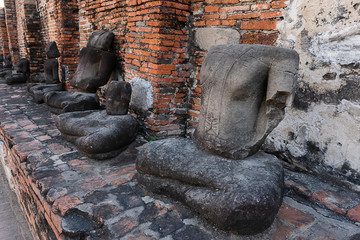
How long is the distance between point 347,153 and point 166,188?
1.54 m

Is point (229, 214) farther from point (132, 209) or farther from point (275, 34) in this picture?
point (275, 34)

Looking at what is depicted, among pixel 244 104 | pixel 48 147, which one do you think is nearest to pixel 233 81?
pixel 244 104

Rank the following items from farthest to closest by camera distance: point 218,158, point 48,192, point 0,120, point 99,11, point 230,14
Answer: point 99,11
point 0,120
point 230,14
point 48,192
point 218,158

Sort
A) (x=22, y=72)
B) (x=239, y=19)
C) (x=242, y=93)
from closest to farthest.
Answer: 1. (x=242, y=93)
2. (x=239, y=19)
3. (x=22, y=72)

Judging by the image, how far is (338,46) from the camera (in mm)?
2191

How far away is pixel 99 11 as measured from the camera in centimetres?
471

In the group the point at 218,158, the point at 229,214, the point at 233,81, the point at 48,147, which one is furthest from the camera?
the point at 48,147

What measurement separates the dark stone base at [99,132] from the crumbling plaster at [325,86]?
175cm

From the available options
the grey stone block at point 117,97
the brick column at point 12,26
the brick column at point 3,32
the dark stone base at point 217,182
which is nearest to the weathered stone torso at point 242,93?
the dark stone base at point 217,182

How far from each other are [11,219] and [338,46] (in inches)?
163

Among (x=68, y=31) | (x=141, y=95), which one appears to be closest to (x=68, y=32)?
(x=68, y=31)

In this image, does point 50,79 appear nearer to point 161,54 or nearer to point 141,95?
point 141,95

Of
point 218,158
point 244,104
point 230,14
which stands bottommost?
point 218,158

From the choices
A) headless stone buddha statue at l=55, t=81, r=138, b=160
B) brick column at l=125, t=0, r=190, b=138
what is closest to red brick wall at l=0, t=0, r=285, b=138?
brick column at l=125, t=0, r=190, b=138
